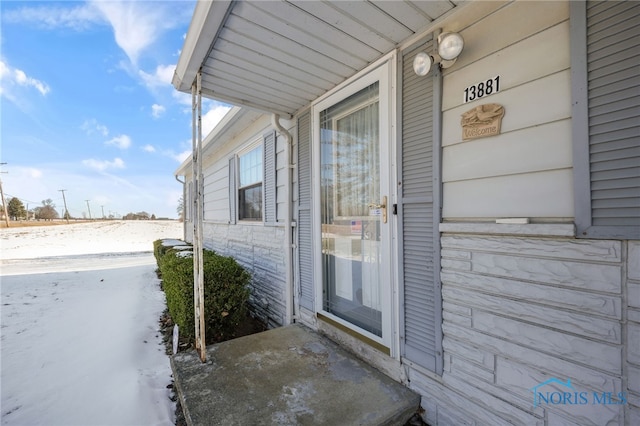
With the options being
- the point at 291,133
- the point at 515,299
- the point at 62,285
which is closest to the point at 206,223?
the point at 62,285

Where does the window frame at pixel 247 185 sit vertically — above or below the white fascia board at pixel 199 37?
below

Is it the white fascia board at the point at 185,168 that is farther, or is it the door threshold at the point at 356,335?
the white fascia board at the point at 185,168

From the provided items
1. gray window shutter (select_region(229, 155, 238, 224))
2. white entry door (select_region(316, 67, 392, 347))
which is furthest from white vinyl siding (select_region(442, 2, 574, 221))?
gray window shutter (select_region(229, 155, 238, 224))

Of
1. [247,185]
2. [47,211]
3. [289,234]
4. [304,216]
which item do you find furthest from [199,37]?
[47,211]

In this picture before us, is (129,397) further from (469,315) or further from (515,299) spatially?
(515,299)

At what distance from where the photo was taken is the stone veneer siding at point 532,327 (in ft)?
3.52

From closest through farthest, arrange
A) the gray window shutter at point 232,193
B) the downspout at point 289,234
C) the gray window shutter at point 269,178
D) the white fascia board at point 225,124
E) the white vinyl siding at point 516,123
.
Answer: the white vinyl siding at point 516,123, the downspout at point 289,234, the gray window shutter at point 269,178, the white fascia board at point 225,124, the gray window shutter at point 232,193

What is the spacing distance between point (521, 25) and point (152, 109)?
24154 millimetres

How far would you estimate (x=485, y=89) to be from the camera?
1472 millimetres

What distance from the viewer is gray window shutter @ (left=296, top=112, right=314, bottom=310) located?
287 cm

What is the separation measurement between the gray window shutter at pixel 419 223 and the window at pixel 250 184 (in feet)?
9.58

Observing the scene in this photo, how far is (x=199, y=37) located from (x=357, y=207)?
5.28 feet

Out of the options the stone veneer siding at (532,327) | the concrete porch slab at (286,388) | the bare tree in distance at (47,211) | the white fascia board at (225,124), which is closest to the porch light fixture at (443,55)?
the stone veneer siding at (532,327)

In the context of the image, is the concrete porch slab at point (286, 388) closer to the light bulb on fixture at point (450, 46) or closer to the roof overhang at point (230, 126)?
the light bulb on fixture at point (450, 46)
